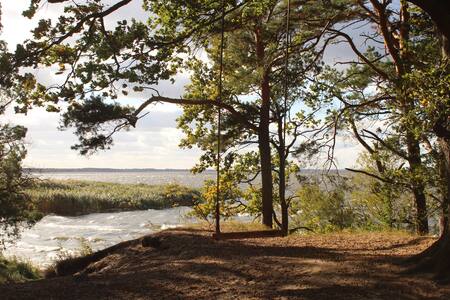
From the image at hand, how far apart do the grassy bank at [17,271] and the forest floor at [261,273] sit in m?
9.80

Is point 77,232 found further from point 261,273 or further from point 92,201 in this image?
point 261,273

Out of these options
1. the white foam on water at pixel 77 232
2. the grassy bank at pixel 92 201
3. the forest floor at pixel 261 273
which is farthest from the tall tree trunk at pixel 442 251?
the grassy bank at pixel 92 201

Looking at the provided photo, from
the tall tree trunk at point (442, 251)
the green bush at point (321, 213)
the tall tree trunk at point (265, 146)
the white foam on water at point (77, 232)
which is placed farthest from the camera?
the white foam on water at point (77, 232)

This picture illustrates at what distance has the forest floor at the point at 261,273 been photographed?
537cm

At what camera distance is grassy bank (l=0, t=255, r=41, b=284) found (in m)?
17.2

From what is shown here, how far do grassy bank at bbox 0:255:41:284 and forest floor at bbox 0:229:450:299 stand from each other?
9.80 m

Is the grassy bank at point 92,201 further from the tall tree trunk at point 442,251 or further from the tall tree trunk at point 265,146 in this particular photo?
the tall tree trunk at point 442,251

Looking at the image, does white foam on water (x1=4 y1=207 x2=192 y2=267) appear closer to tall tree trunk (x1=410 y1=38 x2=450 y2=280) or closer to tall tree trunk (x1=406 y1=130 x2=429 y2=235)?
tall tree trunk (x1=406 y1=130 x2=429 y2=235)

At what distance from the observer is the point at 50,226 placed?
3256 cm

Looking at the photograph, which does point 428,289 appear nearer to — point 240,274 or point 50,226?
point 240,274

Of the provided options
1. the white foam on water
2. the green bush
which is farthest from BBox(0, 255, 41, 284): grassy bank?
the green bush

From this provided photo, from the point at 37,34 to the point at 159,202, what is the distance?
3925 cm

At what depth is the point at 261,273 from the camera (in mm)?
6445

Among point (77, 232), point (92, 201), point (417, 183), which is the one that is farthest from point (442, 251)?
point (92, 201)
